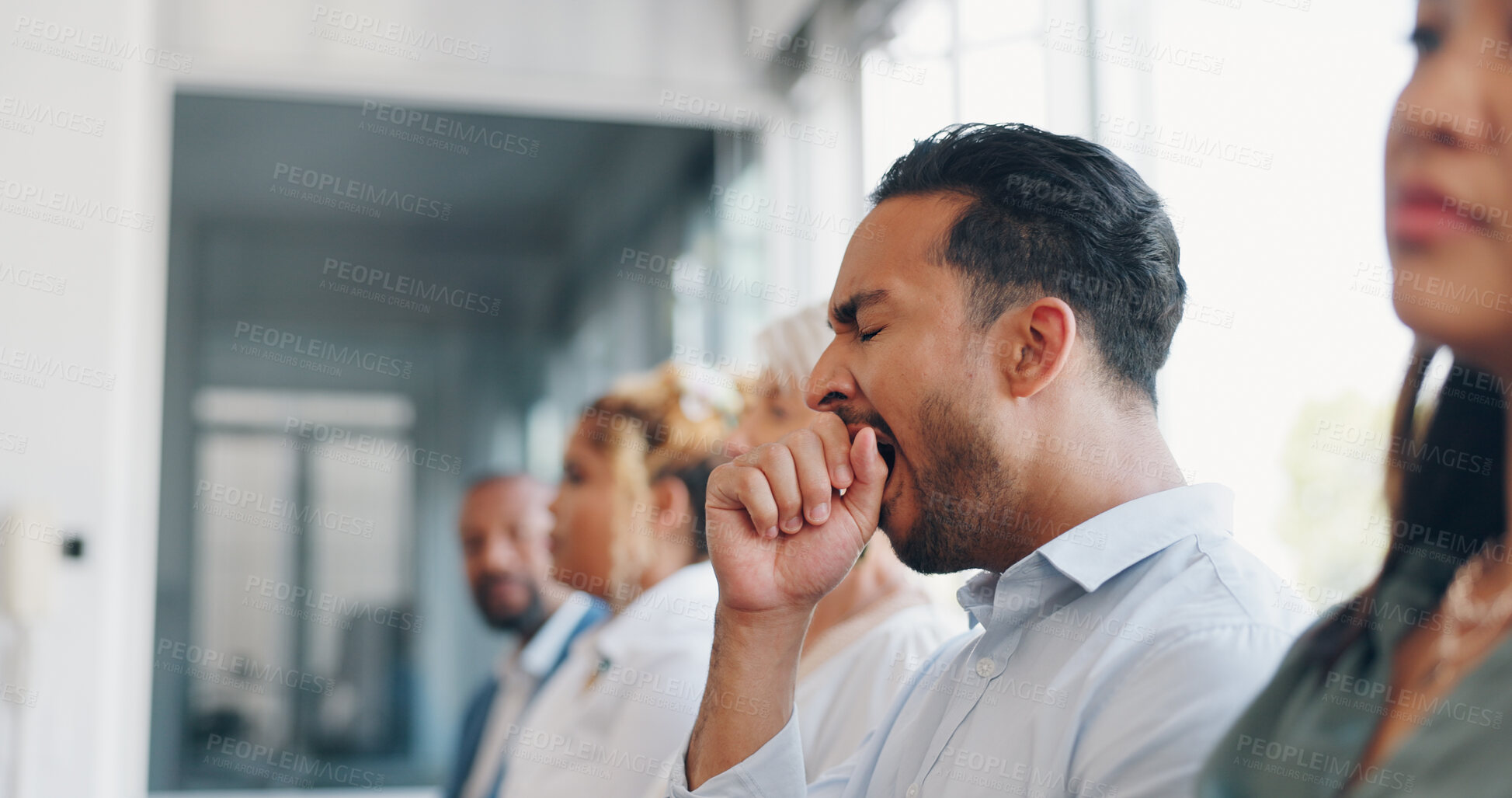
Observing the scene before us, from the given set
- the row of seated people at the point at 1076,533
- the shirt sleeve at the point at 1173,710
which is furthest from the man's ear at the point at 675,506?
the shirt sleeve at the point at 1173,710

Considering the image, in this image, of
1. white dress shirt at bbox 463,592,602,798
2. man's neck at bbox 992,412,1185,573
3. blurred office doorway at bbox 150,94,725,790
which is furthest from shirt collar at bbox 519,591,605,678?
man's neck at bbox 992,412,1185,573

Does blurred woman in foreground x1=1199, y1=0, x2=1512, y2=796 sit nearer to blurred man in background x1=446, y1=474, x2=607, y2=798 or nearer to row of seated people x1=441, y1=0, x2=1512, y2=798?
row of seated people x1=441, y1=0, x2=1512, y2=798

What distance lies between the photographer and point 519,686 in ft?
10.3

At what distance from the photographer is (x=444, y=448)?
4.14 metres

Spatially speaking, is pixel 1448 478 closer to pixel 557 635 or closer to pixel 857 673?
pixel 857 673

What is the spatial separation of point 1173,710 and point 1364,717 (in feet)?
0.93

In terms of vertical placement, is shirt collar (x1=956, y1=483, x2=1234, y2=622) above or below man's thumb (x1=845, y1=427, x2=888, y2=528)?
below

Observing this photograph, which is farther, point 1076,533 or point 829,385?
point 829,385

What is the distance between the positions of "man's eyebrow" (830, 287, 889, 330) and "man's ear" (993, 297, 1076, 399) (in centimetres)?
12

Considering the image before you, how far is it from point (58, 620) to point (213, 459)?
74 cm

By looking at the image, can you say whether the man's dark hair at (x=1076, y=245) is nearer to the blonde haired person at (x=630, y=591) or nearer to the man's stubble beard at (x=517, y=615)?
the blonde haired person at (x=630, y=591)

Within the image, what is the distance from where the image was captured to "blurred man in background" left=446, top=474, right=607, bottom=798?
10.1 ft

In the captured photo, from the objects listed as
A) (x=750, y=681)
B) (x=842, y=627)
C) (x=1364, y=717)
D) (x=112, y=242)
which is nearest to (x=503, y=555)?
(x=112, y=242)

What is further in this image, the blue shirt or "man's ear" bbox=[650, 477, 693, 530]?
the blue shirt
